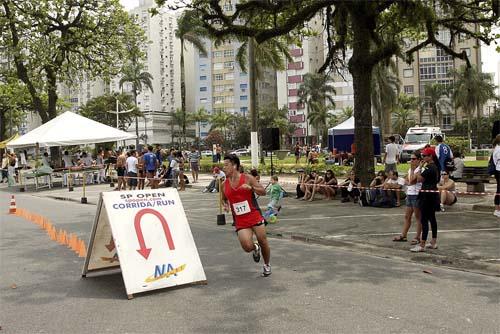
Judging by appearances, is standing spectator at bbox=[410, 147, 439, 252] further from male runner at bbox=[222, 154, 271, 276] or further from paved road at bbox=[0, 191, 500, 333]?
male runner at bbox=[222, 154, 271, 276]

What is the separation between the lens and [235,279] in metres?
6.87

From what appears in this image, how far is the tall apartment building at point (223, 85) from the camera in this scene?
108m

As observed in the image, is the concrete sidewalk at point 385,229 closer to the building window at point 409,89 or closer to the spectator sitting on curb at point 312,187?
the spectator sitting on curb at point 312,187

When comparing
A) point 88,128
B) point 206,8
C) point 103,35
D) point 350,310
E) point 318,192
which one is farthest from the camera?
Answer: point 103,35

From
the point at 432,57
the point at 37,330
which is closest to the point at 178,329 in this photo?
the point at 37,330

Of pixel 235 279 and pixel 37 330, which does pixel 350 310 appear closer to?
pixel 235 279

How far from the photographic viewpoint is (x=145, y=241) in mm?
6430

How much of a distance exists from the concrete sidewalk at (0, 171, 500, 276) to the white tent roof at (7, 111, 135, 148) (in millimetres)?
10570

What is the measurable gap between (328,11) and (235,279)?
38.3ft

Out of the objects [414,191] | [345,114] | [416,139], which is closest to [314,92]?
[345,114]

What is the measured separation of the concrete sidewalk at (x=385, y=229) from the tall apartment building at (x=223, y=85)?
91.4 metres

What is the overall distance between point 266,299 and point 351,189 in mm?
9604

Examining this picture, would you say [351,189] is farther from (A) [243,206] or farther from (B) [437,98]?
(B) [437,98]

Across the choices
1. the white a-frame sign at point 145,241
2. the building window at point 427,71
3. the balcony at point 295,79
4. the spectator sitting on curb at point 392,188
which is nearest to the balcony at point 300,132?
the balcony at point 295,79
